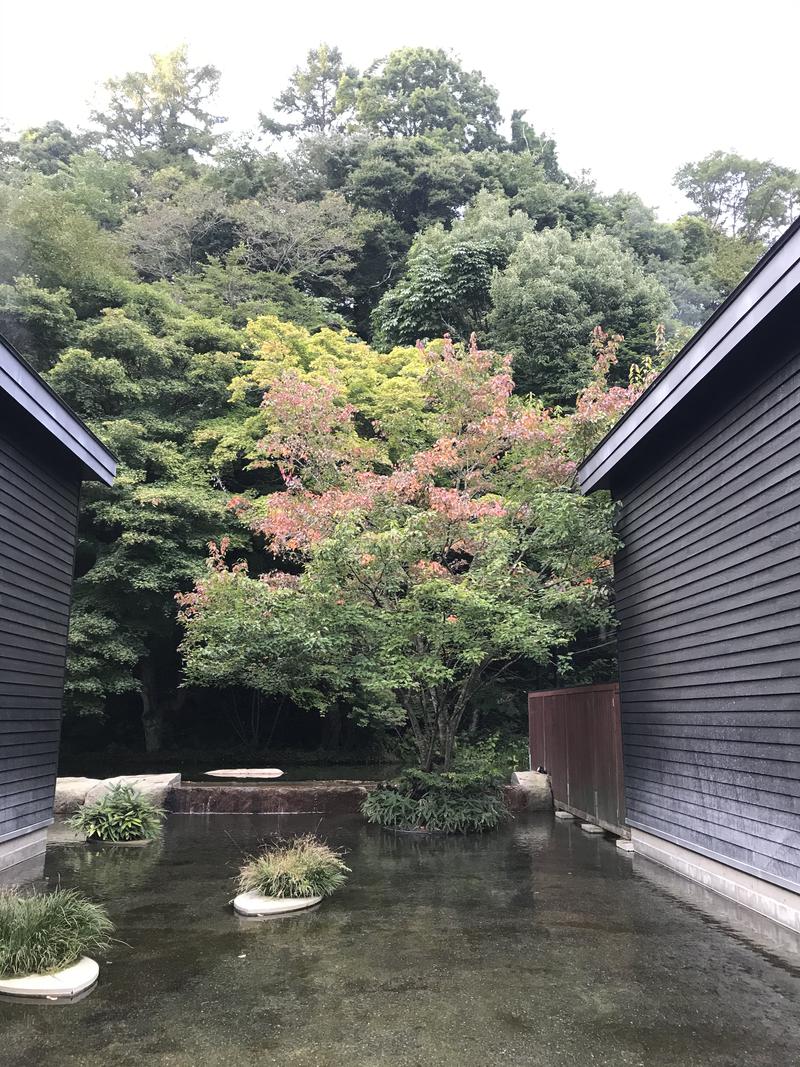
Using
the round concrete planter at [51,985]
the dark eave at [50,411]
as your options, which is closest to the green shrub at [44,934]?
the round concrete planter at [51,985]

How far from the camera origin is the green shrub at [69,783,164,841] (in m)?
8.59

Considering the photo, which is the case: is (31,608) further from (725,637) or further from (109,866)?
(725,637)

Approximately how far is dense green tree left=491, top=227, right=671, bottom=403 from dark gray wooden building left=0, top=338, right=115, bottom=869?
12295 millimetres

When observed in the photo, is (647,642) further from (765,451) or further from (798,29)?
(798,29)

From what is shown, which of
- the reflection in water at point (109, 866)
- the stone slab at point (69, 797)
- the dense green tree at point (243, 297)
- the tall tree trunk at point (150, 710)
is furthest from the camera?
the dense green tree at point (243, 297)

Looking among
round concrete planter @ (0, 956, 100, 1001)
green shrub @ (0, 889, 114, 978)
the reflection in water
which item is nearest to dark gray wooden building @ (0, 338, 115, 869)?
the reflection in water

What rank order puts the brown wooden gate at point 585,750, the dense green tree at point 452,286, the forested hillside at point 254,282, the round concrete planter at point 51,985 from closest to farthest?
the round concrete planter at point 51,985
the brown wooden gate at point 585,750
the forested hillside at point 254,282
the dense green tree at point 452,286

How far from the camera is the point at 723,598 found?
6.01 m

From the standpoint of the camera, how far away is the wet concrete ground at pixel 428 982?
308 cm

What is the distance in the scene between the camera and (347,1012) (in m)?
3.46

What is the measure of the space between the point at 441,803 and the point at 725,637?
15.9ft

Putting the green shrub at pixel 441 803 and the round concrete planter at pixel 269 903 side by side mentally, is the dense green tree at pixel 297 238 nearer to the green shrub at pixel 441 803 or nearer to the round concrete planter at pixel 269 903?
the green shrub at pixel 441 803

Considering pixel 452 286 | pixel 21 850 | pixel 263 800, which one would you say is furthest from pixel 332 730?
pixel 452 286

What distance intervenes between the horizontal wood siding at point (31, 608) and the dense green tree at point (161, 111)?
26.0m
